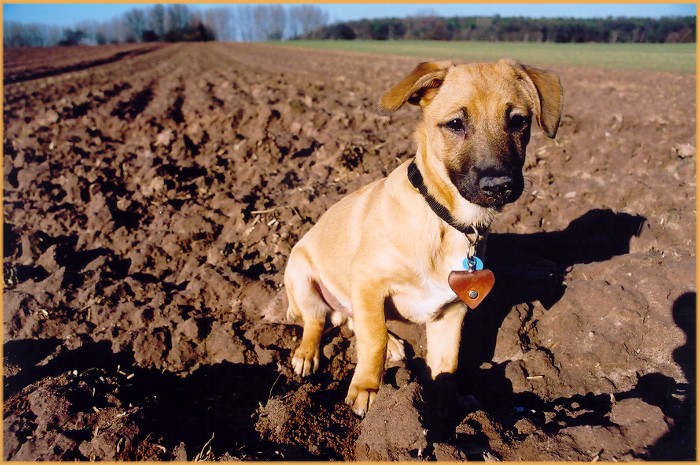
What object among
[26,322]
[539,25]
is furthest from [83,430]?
[539,25]

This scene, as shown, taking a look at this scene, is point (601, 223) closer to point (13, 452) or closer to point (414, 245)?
point (414, 245)

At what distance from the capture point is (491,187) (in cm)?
266

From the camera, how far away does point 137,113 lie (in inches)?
448

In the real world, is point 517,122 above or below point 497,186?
above

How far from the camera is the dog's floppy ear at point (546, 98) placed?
123 inches

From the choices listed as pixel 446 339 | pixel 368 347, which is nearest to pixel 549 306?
pixel 446 339

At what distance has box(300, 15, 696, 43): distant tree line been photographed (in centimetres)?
5553

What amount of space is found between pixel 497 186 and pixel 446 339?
4.20ft

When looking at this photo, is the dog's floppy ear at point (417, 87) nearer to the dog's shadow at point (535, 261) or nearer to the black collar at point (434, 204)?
the black collar at point (434, 204)

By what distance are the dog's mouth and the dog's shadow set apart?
4.50 feet

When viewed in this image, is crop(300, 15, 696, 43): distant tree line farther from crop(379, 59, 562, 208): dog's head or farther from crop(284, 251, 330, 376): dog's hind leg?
crop(284, 251, 330, 376): dog's hind leg

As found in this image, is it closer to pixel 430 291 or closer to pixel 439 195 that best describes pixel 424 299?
pixel 430 291

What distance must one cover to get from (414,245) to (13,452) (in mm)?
2537

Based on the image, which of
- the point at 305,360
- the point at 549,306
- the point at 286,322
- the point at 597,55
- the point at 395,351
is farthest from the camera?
the point at 597,55
